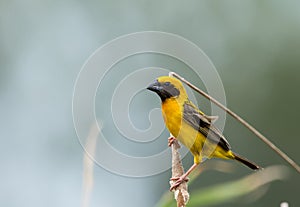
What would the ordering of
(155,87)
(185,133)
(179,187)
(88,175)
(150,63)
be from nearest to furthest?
(88,175) → (179,187) → (155,87) → (185,133) → (150,63)

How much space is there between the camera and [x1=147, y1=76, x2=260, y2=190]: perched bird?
1790 mm

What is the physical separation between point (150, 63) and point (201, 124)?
6271mm

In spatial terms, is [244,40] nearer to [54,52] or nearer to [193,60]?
[54,52]

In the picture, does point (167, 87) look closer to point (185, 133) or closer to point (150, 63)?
point (185, 133)

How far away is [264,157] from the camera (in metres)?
7.44

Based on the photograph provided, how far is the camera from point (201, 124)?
Result: 1973mm

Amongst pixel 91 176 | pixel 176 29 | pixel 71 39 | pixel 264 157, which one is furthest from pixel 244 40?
pixel 91 176

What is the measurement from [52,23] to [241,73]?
336 centimetres

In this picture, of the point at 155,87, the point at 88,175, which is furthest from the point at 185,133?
the point at 88,175

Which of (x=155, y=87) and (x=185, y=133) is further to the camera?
(x=185, y=133)

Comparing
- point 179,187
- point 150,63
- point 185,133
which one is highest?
point 150,63

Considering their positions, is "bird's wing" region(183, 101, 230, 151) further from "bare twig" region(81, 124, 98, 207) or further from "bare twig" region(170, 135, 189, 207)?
"bare twig" region(81, 124, 98, 207)

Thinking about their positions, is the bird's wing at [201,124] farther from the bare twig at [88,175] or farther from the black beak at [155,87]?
the bare twig at [88,175]

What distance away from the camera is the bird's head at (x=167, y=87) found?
1.75 metres
